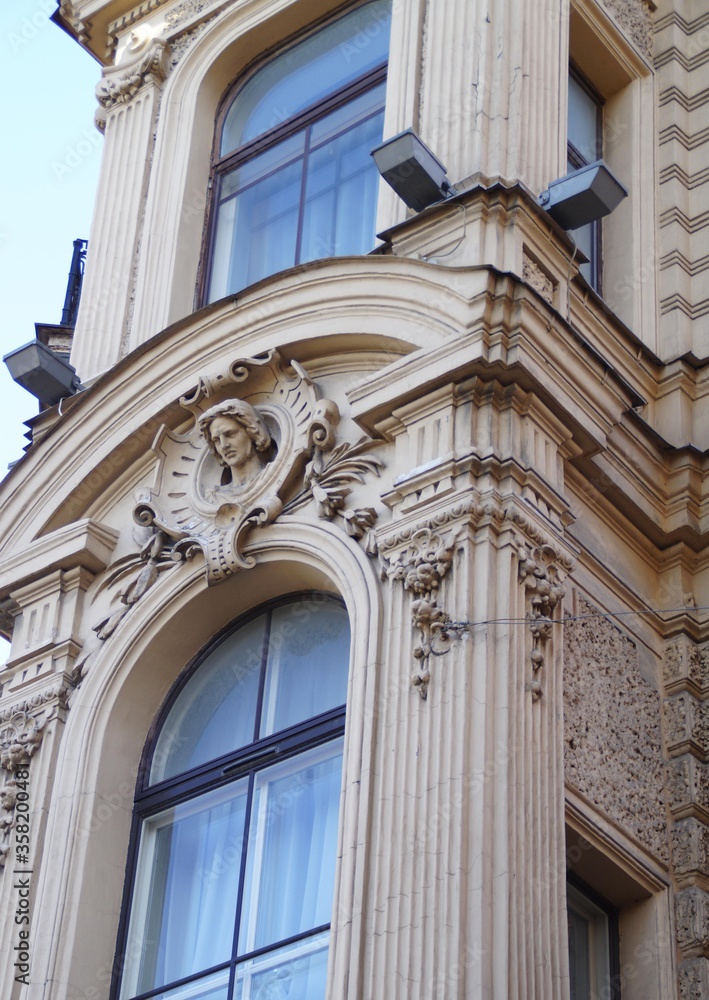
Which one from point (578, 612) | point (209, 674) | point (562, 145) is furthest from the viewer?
point (562, 145)

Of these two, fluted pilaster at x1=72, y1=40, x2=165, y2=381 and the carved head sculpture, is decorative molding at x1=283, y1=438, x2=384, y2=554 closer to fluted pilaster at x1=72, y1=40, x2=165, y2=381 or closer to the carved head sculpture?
the carved head sculpture

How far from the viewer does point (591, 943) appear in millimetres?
10086

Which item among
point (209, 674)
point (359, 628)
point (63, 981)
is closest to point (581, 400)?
point (359, 628)

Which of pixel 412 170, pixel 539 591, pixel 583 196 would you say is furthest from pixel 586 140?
pixel 539 591

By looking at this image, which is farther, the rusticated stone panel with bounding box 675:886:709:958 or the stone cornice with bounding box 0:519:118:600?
the stone cornice with bounding box 0:519:118:600

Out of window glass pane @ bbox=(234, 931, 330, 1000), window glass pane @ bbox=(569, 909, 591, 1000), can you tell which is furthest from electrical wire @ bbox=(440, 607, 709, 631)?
window glass pane @ bbox=(234, 931, 330, 1000)

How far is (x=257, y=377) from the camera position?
11.6m

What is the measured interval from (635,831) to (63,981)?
3.04m

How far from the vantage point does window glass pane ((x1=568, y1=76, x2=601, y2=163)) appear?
1357 centimetres

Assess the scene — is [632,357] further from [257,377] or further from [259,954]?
[259,954]

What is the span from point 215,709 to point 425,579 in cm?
198

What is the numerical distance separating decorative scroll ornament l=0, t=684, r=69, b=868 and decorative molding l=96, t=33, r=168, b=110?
17.8 feet

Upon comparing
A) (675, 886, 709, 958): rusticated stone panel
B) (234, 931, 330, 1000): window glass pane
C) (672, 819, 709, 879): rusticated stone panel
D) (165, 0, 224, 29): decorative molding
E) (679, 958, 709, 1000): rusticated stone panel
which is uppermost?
(165, 0, 224, 29): decorative molding

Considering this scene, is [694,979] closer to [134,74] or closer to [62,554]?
[62,554]
